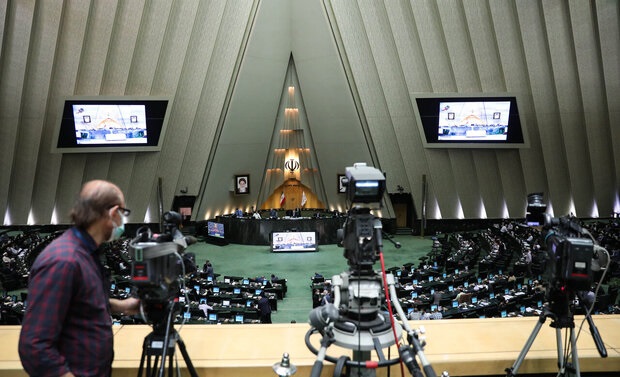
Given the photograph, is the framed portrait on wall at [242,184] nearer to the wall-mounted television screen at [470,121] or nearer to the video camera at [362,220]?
the wall-mounted television screen at [470,121]

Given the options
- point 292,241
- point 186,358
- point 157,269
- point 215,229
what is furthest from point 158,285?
point 215,229

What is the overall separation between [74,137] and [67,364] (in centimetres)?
2185

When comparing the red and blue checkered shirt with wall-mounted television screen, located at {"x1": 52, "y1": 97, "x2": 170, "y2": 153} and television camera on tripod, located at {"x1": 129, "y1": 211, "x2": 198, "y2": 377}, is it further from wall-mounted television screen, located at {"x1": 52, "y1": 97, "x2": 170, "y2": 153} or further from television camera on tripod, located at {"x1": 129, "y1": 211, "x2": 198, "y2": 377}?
wall-mounted television screen, located at {"x1": 52, "y1": 97, "x2": 170, "y2": 153}

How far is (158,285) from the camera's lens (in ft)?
8.35

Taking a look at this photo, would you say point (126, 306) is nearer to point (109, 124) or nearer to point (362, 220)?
point (362, 220)

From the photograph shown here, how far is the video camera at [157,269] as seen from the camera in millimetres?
2500

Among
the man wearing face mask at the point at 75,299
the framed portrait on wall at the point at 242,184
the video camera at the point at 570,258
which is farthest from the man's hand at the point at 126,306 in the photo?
the framed portrait on wall at the point at 242,184

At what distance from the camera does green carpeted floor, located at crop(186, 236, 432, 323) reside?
51.9 feet

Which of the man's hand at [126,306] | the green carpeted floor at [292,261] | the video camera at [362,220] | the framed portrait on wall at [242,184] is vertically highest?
the framed portrait on wall at [242,184]

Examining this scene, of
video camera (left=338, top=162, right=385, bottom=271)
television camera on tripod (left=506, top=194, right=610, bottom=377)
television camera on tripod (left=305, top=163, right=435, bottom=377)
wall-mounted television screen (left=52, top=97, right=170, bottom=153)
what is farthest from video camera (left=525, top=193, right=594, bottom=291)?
wall-mounted television screen (left=52, top=97, right=170, bottom=153)

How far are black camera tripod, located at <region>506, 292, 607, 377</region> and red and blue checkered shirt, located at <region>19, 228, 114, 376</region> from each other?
2287 mm

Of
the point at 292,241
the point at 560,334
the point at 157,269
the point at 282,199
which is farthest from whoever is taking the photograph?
the point at 282,199

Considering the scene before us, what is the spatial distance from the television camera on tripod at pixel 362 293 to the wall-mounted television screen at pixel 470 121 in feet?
65.3

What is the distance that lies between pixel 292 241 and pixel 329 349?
18.7 m
